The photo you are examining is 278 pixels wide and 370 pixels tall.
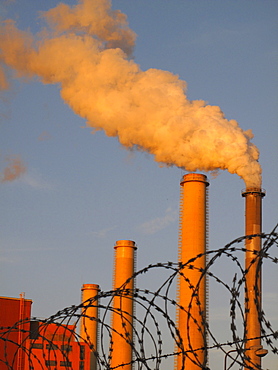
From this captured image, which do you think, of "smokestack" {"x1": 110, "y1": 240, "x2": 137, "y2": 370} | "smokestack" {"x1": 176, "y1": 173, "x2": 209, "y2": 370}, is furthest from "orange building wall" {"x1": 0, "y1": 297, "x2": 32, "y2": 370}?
"smokestack" {"x1": 176, "y1": 173, "x2": 209, "y2": 370}

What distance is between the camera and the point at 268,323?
11219 millimetres

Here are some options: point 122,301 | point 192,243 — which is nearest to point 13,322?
A: point 122,301

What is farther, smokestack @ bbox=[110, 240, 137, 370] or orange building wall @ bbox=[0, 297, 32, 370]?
orange building wall @ bbox=[0, 297, 32, 370]

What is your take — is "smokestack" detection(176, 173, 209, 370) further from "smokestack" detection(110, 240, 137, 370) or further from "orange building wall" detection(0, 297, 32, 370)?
"orange building wall" detection(0, 297, 32, 370)

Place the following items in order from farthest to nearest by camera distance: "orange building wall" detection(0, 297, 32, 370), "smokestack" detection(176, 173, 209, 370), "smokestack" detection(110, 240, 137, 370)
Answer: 1. "orange building wall" detection(0, 297, 32, 370)
2. "smokestack" detection(110, 240, 137, 370)
3. "smokestack" detection(176, 173, 209, 370)

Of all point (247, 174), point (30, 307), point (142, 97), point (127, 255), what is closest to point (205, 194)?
point (247, 174)

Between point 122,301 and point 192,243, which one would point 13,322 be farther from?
point 192,243

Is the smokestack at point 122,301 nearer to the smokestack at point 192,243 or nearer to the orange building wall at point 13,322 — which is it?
the orange building wall at point 13,322

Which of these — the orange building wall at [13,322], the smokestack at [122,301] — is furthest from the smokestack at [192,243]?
the orange building wall at [13,322]

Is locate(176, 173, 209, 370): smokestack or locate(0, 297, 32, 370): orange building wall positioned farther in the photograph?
locate(0, 297, 32, 370): orange building wall

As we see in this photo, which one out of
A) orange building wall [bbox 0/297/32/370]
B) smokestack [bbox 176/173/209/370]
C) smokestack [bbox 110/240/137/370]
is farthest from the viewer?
orange building wall [bbox 0/297/32/370]

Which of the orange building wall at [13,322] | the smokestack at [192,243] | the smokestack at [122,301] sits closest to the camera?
the smokestack at [192,243]

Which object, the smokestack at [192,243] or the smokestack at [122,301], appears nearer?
the smokestack at [192,243]

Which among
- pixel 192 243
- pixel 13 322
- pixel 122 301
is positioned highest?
pixel 192 243
